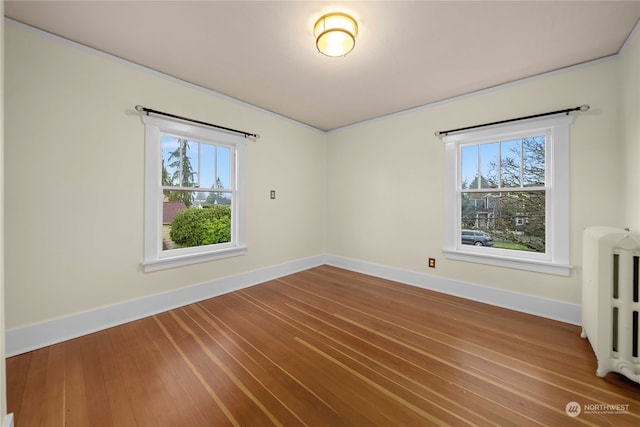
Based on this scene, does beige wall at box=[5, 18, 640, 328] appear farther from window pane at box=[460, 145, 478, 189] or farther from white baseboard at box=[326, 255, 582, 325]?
window pane at box=[460, 145, 478, 189]

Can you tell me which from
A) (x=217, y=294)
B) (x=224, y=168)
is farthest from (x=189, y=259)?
(x=224, y=168)

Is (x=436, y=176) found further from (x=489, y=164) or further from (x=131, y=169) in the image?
(x=131, y=169)

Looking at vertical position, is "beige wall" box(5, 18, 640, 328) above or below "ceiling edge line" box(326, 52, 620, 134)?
below

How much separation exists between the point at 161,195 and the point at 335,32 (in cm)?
231

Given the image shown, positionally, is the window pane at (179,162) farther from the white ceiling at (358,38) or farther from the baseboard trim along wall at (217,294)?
the baseboard trim along wall at (217,294)

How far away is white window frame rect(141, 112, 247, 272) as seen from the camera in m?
2.53

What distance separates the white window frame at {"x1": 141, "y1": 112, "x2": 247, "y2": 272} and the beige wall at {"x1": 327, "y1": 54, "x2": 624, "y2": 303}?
1812 millimetres

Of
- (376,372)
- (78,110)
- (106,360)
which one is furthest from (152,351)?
(78,110)

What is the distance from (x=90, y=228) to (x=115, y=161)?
656 millimetres

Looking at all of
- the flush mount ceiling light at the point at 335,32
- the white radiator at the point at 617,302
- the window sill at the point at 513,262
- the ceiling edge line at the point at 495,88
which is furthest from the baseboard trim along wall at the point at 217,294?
the flush mount ceiling light at the point at 335,32

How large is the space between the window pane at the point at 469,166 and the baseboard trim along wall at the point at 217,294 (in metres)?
1.26

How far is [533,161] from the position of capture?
2701 millimetres
